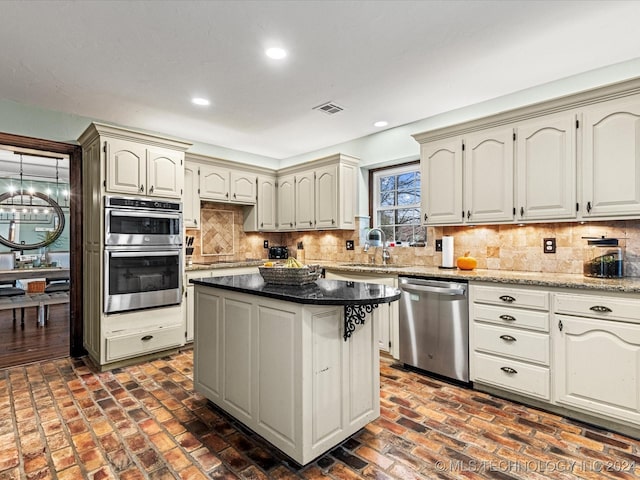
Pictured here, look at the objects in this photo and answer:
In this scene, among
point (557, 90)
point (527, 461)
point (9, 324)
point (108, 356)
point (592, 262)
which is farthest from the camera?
point (9, 324)

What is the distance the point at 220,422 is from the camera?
2340 mm

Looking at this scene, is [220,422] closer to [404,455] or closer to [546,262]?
[404,455]

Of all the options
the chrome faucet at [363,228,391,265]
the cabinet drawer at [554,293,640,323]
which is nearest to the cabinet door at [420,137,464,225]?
the chrome faucet at [363,228,391,265]

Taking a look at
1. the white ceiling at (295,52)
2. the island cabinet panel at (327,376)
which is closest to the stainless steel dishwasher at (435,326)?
the island cabinet panel at (327,376)

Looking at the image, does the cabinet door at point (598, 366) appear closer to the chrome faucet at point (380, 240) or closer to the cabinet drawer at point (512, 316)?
the cabinet drawer at point (512, 316)

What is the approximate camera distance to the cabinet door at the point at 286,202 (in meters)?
4.99

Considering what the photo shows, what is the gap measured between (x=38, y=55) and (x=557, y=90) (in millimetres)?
4056

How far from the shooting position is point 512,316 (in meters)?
2.62

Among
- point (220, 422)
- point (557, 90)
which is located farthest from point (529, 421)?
point (557, 90)

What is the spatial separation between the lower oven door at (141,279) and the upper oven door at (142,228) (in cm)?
10

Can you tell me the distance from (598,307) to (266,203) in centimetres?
398

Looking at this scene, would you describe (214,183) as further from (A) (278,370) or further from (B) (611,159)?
(B) (611,159)

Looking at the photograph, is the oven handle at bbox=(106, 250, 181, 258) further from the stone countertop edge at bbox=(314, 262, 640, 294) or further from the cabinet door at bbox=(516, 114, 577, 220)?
the cabinet door at bbox=(516, 114, 577, 220)

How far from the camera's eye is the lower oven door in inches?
131
